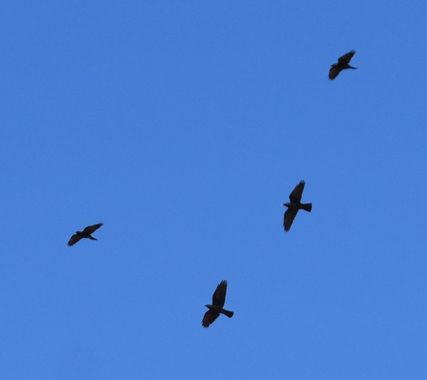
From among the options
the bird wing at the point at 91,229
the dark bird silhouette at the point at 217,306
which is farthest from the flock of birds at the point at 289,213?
the bird wing at the point at 91,229

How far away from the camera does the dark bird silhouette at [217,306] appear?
65.1 meters

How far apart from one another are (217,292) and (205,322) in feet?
5.41

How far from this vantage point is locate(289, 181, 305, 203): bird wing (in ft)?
221

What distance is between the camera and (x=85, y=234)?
72688mm

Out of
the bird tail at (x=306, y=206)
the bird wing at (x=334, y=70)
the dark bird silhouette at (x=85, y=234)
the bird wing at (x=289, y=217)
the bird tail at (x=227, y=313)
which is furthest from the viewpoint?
the dark bird silhouette at (x=85, y=234)

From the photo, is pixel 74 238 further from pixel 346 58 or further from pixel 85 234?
pixel 346 58

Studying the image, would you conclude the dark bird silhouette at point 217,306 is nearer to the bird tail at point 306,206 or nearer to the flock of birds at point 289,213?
the flock of birds at point 289,213

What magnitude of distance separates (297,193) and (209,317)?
777 centimetres

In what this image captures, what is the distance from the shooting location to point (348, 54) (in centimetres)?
6875

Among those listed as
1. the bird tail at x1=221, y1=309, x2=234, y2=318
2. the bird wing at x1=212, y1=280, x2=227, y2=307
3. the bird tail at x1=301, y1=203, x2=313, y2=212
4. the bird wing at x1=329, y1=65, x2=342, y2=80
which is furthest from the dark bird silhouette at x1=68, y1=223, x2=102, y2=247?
the bird wing at x1=329, y1=65, x2=342, y2=80

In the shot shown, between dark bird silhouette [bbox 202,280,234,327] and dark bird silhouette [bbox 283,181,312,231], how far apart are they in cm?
459

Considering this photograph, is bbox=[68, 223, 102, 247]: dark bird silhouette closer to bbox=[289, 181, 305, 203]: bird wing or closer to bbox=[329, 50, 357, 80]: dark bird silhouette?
bbox=[289, 181, 305, 203]: bird wing

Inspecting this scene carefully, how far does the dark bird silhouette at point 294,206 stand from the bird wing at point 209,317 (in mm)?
5733

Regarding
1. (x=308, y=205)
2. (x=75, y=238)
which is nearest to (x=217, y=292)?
(x=308, y=205)
